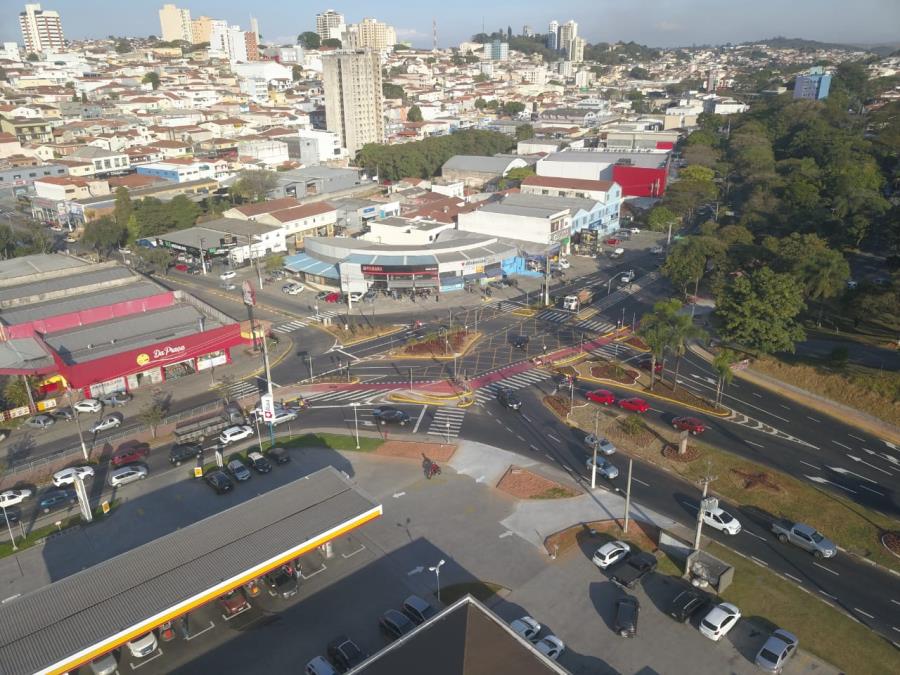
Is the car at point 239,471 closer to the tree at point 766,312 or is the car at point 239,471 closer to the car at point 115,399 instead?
the car at point 115,399

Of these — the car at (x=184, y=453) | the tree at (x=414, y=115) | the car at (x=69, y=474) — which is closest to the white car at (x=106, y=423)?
the car at (x=69, y=474)

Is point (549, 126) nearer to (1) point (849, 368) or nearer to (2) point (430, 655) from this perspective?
(1) point (849, 368)

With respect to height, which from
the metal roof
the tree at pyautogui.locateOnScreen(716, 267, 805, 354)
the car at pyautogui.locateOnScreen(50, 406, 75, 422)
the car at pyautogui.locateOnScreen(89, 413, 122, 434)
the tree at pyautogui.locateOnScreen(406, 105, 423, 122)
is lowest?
the car at pyautogui.locateOnScreen(50, 406, 75, 422)

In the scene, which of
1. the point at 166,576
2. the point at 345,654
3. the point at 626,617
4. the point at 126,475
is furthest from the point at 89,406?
the point at 626,617

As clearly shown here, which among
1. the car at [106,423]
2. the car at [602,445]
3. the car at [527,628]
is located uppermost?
the car at [527,628]

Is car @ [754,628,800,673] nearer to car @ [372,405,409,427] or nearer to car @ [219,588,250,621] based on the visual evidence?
car @ [219,588,250,621]

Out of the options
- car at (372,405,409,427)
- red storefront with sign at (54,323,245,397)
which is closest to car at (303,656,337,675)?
car at (372,405,409,427)

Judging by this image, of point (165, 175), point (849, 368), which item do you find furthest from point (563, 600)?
point (165, 175)
